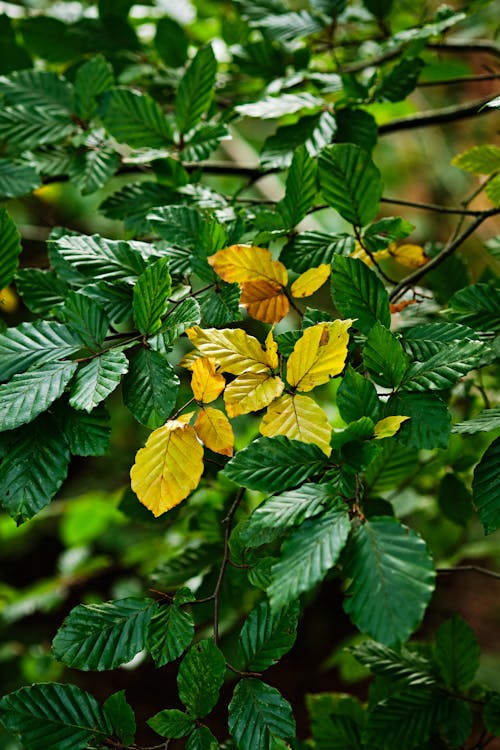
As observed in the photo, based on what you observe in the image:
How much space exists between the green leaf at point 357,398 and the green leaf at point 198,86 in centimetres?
48

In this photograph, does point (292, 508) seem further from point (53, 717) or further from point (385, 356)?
point (53, 717)

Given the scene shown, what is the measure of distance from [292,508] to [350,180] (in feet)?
1.15

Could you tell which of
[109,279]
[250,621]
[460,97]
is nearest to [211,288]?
[109,279]

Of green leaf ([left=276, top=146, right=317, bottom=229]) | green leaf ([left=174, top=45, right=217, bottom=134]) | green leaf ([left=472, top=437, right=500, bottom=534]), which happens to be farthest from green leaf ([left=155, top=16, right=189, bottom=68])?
green leaf ([left=472, top=437, right=500, bottom=534])

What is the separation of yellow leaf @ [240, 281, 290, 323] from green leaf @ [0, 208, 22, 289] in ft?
0.79

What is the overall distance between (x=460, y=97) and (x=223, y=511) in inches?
154

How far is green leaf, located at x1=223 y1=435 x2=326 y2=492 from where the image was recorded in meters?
0.48

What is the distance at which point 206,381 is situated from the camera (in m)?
0.56

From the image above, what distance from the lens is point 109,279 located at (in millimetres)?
642

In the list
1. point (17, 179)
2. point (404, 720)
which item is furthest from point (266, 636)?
point (17, 179)

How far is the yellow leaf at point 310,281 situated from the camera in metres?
0.62

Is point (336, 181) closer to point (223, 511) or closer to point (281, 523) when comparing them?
point (281, 523)

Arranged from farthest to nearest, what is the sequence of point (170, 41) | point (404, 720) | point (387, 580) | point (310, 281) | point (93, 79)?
point (170, 41), point (93, 79), point (404, 720), point (310, 281), point (387, 580)

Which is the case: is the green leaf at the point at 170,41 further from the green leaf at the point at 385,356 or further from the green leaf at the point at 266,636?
the green leaf at the point at 266,636
